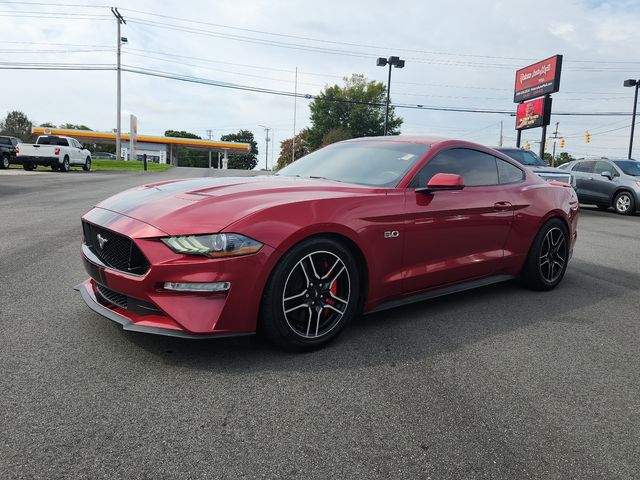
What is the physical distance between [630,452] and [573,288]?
3335 millimetres

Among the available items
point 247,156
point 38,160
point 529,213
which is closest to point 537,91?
point 38,160

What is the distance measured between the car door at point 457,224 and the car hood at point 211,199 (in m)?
0.46

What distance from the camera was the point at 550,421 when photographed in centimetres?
249

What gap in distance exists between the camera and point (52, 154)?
24.5m

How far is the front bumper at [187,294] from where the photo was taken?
276 cm

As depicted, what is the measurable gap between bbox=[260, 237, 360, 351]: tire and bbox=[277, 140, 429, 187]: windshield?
84 cm

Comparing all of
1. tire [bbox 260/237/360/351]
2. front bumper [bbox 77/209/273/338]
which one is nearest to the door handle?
tire [bbox 260/237/360/351]

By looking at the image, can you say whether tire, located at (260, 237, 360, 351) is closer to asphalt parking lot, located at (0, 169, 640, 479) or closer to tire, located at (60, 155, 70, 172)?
asphalt parking lot, located at (0, 169, 640, 479)

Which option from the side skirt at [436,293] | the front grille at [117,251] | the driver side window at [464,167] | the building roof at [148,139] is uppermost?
the building roof at [148,139]

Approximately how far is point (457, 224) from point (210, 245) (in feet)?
6.94

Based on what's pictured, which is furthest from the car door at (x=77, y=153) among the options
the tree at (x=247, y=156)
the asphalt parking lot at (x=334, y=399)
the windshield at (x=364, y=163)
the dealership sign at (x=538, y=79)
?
the tree at (x=247, y=156)

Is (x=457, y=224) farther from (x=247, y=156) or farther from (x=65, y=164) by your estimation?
(x=247, y=156)

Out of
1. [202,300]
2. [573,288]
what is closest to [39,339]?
[202,300]

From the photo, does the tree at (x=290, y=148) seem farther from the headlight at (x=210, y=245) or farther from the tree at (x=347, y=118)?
the headlight at (x=210, y=245)
